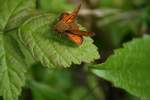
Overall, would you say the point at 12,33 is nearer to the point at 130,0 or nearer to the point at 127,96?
the point at 127,96

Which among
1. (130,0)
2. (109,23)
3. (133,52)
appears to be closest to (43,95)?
(133,52)

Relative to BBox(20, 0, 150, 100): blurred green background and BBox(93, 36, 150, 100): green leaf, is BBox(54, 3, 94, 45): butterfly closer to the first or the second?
BBox(93, 36, 150, 100): green leaf

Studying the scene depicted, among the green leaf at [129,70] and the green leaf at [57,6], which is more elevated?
the green leaf at [57,6]

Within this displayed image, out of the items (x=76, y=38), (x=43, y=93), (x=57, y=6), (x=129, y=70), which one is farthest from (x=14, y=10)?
(x=57, y=6)

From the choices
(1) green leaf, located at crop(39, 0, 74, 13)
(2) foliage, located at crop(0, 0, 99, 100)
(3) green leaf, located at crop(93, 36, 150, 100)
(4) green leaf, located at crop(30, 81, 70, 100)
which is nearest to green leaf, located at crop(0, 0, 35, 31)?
(2) foliage, located at crop(0, 0, 99, 100)

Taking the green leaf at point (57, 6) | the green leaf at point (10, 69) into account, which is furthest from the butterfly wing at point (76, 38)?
the green leaf at point (57, 6)

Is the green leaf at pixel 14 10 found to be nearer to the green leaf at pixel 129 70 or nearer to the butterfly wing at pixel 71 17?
the butterfly wing at pixel 71 17

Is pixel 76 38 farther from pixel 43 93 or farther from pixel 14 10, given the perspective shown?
pixel 43 93
